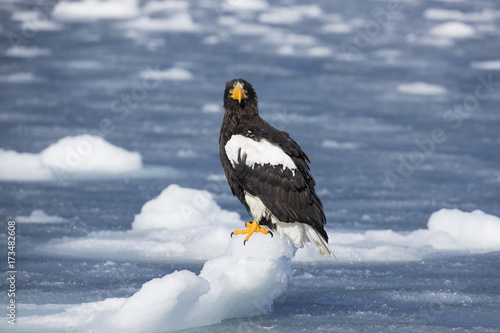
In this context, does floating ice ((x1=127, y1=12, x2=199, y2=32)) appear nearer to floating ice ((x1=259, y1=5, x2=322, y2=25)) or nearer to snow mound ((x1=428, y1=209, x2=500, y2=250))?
floating ice ((x1=259, y1=5, x2=322, y2=25))

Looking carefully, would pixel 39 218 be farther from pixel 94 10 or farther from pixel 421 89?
pixel 94 10

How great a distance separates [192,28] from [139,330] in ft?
53.9

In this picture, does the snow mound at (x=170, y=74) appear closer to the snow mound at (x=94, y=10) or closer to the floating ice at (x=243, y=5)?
the snow mound at (x=94, y=10)

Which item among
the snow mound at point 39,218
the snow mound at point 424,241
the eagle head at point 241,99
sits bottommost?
the snow mound at point 39,218

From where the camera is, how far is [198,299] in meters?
5.06

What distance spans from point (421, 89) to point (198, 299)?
10.4m

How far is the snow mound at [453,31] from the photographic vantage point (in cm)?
2017

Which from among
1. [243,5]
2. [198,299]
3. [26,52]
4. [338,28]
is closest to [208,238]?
[198,299]

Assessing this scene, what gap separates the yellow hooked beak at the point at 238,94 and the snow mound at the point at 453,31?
1524 cm

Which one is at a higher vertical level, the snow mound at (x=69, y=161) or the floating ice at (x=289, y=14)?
the floating ice at (x=289, y=14)

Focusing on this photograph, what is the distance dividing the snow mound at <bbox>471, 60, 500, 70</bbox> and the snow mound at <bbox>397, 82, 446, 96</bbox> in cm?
195

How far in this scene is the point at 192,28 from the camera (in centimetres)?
2080

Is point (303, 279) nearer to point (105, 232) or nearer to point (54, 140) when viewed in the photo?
point (105, 232)

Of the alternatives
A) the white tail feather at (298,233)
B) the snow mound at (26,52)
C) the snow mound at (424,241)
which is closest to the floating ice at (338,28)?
the snow mound at (26,52)
